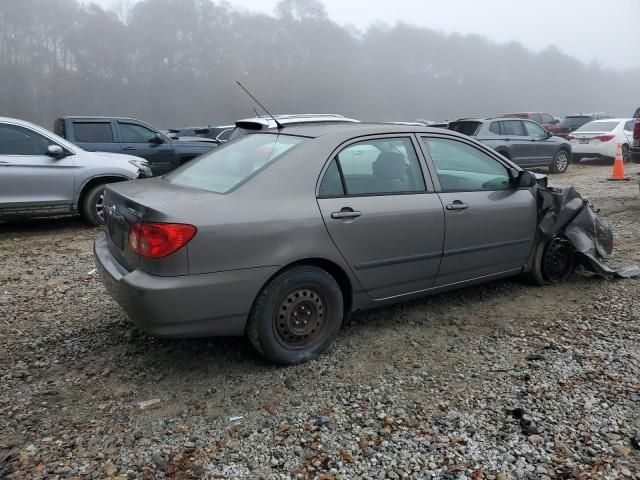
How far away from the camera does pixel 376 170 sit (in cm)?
372

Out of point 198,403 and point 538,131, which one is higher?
point 538,131

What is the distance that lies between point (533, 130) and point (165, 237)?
42.0 feet

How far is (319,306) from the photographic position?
11.1 feet

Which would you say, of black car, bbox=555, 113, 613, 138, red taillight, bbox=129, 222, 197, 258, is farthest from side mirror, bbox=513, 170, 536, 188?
black car, bbox=555, 113, 613, 138

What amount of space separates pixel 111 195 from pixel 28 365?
120 cm

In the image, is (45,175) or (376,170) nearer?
(376,170)

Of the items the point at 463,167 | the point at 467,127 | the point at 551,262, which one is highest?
the point at 467,127

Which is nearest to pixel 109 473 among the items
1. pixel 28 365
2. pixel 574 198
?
pixel 28 365

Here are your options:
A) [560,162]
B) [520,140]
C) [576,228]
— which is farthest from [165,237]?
[560,162]

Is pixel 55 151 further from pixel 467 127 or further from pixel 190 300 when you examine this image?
pixel 467 127

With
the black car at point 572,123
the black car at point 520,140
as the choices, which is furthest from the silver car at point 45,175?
the black car at point 572,123

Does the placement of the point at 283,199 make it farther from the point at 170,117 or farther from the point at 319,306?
the point at 170,117

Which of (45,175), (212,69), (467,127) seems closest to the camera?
(45,175)

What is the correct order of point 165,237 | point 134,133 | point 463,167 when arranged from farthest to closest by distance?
point 134,133, point 463,167, point 165,237
